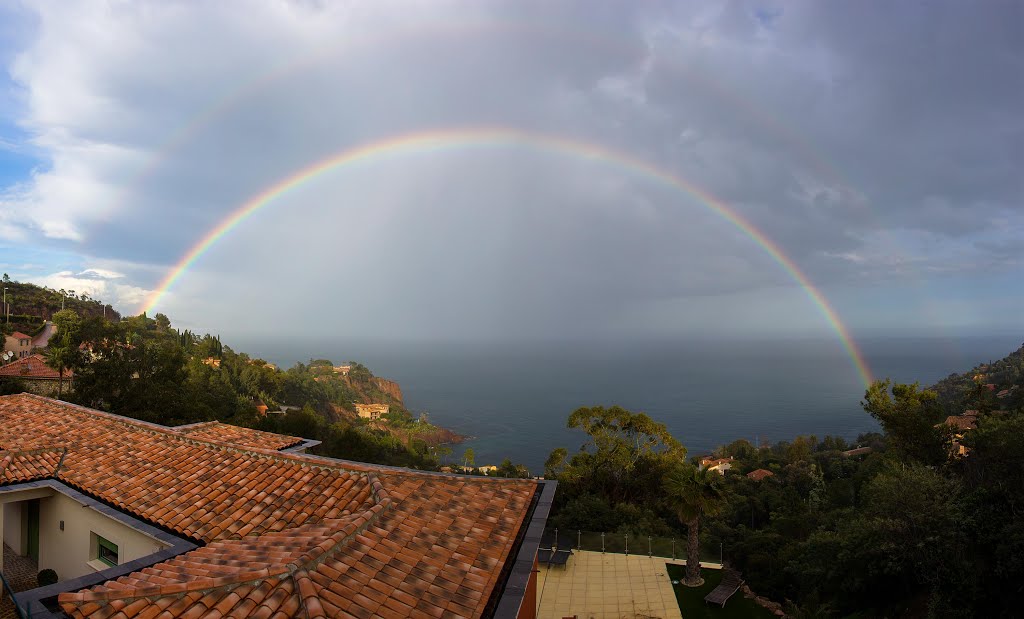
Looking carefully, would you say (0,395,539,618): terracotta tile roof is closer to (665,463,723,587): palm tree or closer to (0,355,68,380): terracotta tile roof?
(665,463,723,587): palm tree

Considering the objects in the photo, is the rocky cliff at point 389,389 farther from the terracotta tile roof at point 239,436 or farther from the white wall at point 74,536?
the white wall at point 74,536

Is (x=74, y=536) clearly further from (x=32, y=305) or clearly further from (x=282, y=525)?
(x=32, y=305)

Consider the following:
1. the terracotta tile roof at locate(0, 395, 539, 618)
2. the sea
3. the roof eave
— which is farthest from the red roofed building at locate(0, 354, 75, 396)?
the sea

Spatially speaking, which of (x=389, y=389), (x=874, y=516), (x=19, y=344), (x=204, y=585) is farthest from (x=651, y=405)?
(x=204, y=585)

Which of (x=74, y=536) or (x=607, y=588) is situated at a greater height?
(x=74, y=536)

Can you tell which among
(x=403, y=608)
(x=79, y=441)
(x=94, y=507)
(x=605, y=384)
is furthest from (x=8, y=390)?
(x=605, y=384)

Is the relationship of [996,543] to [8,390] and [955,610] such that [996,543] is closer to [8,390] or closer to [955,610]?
[955,610]

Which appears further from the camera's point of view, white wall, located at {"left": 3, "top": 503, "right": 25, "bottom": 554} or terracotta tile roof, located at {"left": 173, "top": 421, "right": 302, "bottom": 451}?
terracotta tile roof, located at {"left": 173, "top": 421, "right": 302, "bottom": 451}
